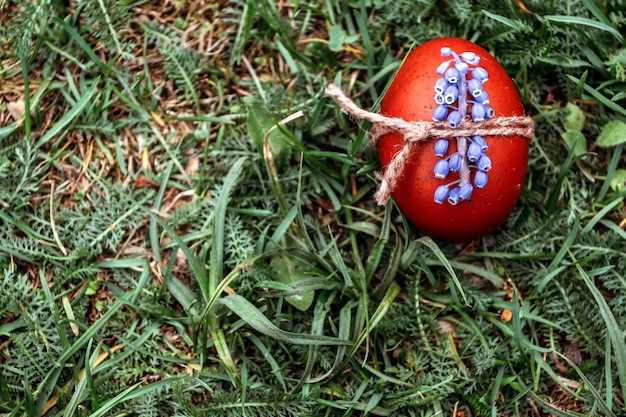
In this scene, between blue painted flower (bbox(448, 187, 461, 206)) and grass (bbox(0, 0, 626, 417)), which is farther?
grass (bbox(0, 0, 626, 417))

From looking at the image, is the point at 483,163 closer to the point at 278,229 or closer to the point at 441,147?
the point at 441,147

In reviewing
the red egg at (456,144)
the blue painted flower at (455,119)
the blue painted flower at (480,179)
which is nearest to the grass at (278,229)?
the red egg at (456,144)

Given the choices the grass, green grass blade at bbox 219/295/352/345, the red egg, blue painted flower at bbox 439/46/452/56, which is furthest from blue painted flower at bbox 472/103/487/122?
green grass blade at bbox 219/295/352/345

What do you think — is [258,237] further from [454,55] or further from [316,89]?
[454,55]

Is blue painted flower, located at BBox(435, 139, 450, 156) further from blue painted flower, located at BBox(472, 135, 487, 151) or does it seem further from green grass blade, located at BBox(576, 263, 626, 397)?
green grass blade, located at BBox(576, 263, 626, 397)

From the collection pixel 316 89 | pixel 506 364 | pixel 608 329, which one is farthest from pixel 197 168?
pixel 608 329

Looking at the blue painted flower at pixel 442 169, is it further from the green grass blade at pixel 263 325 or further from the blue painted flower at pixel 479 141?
the green grass blade at pixel 263 325
